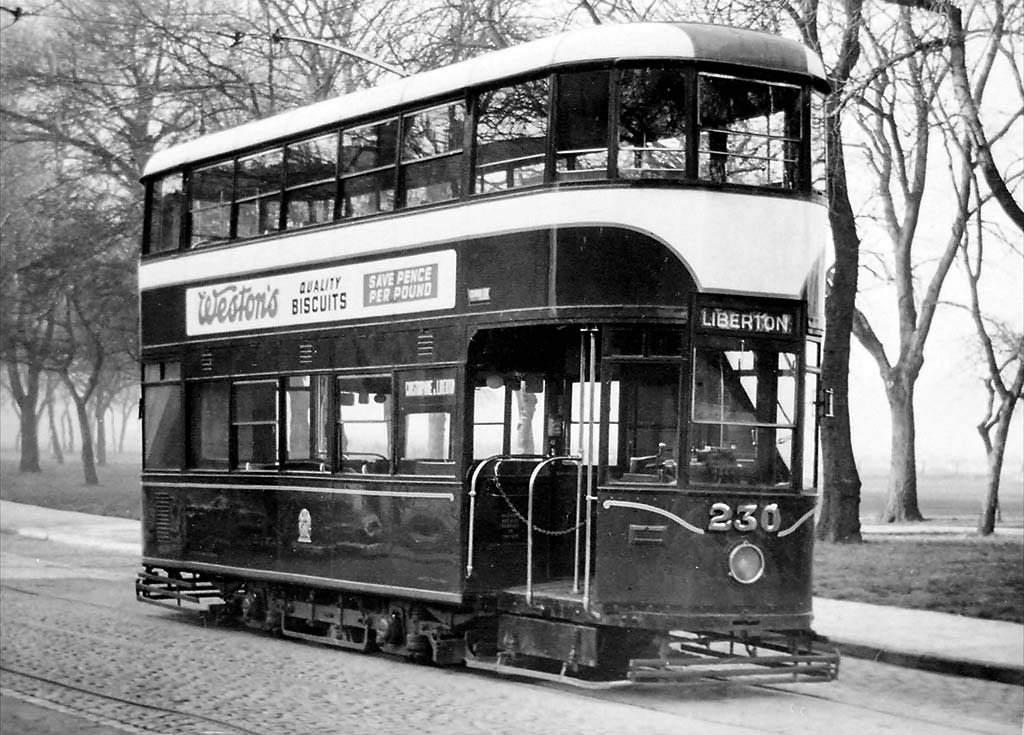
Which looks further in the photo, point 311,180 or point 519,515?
point 311,180

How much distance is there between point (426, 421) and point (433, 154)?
2.12m

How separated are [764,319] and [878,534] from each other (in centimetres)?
1815

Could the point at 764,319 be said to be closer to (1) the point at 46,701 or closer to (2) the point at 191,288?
(1) the point at 46,701

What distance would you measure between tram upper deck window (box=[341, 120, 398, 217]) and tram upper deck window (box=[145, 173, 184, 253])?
326cm

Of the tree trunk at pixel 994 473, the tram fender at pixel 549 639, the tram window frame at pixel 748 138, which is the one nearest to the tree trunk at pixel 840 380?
the tree trunk at pixel 994 473

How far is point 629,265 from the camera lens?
36.6ft

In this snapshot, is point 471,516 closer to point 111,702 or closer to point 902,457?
point 111,702

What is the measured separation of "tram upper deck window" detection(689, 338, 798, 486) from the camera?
35.8 feet

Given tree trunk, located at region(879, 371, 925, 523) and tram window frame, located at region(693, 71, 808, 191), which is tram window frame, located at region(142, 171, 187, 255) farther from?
tree trunk, located at region(879, 371, 925, 523)

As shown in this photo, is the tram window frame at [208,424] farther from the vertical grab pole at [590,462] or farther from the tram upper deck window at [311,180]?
the vertical grab pole at [590,462]

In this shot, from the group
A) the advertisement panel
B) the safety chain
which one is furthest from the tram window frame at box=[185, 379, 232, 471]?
the safety chain

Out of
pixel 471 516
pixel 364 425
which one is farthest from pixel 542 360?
pixel 364 425

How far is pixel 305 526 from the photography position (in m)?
13.9

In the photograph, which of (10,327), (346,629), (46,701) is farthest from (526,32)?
(10,327)
